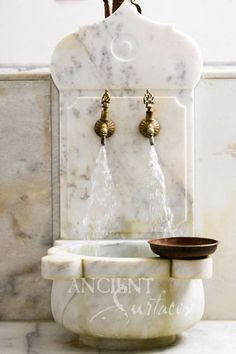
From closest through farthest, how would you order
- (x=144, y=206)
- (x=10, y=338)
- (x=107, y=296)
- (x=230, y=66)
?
(x=107, y=296), (x=10, y=338), (x=144, y=206), (x=230, y=66)

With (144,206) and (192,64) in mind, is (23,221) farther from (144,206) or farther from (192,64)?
(192,64)

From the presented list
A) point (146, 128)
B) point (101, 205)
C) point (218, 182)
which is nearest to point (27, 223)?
point (101, 205)

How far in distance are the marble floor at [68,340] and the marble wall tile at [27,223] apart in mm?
76

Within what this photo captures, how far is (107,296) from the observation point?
5.37 feet

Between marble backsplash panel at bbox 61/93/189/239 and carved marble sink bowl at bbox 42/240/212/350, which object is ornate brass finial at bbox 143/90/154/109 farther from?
carved marble sink bowl at bbox 42/240/212/350

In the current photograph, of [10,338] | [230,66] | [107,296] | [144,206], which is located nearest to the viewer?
[107,296]

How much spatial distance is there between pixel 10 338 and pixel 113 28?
3.17ft

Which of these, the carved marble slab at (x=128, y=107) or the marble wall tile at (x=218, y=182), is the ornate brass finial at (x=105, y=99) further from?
the marble wall tile at (x=218, y=182)

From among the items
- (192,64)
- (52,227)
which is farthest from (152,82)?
(52,227)

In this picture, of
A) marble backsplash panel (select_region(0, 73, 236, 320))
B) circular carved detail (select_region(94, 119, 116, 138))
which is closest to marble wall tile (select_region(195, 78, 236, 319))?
marble backsplash panel (select_region(0, 73, 236, 320))

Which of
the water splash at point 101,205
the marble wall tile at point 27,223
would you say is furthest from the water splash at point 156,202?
the marble wall tile at point 27,223

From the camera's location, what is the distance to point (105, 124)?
6.42 ft

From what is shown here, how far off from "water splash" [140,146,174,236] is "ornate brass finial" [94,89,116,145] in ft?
0.44

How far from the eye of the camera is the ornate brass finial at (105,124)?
1.94 m
